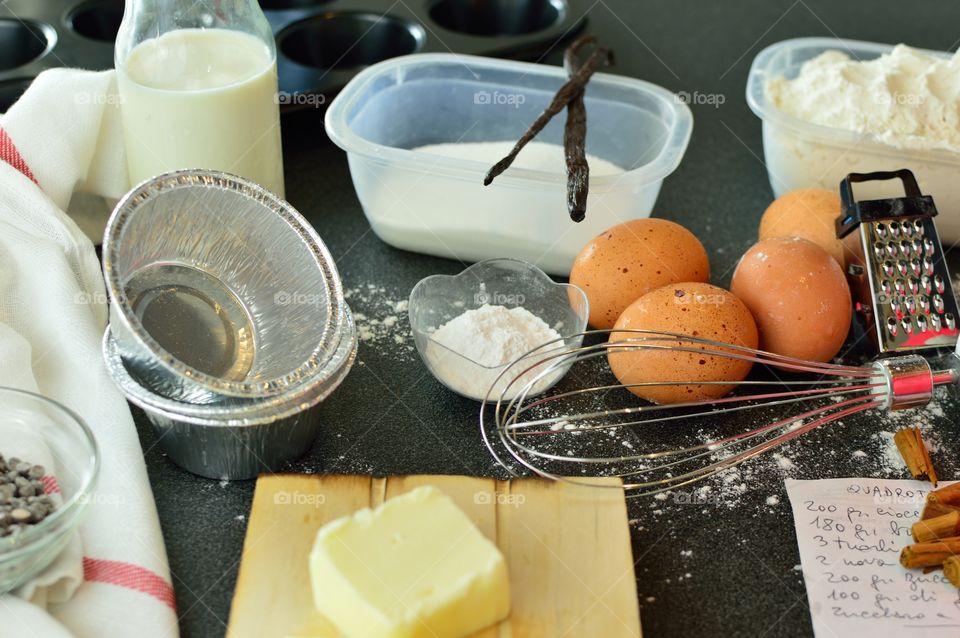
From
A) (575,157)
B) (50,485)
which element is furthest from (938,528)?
(50,485)

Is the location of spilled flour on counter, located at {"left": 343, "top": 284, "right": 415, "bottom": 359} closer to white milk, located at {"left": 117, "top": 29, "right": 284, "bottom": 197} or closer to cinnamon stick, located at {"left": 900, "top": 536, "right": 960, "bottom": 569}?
white milk, located at {"left": 117, "top": 29, "right": 284, "bottom": 197}

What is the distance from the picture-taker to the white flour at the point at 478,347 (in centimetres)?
87

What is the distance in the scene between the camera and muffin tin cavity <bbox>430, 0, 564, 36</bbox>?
137 cm

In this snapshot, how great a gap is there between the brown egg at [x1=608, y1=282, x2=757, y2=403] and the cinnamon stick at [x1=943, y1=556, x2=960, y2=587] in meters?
0.22

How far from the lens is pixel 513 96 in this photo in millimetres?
1152

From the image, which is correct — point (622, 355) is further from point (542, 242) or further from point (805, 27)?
point (805, 27)

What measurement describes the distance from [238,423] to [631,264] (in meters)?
0.40

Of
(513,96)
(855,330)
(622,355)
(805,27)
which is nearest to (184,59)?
(513,96)

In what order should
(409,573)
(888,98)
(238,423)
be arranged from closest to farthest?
(409,573), (238,423), (888,98)

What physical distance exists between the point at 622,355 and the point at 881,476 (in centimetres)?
25

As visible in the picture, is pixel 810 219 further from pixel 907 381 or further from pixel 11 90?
pixel 11 90

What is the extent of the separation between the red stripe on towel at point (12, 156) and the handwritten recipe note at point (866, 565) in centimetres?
77

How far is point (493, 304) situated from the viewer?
97 centimetres

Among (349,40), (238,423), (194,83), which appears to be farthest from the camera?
(349,40)
